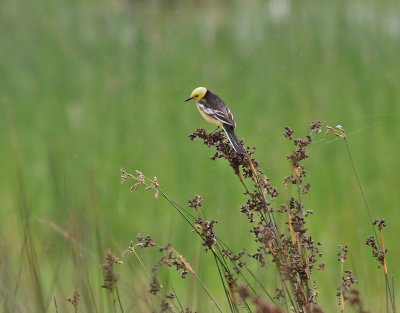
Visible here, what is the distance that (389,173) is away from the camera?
594 centimetres

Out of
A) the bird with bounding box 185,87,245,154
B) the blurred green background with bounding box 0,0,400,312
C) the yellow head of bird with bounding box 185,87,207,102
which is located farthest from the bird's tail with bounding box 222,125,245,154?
the blurred green background with bounding box 0,0,400,312

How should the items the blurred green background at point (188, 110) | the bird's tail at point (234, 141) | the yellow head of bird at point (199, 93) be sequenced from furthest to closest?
1. the blurred green background at point (188, 110)
2. the yellow head of bird at point (199, 93)
3. the bird's tail at point (234, 141)

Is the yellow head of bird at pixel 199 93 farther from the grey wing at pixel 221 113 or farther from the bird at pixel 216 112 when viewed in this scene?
the grey wing at pixel 221 113

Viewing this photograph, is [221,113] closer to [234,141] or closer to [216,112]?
[216,112]

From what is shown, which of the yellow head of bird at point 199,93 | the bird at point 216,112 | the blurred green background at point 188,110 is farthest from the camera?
the blurred green background at point 188,110

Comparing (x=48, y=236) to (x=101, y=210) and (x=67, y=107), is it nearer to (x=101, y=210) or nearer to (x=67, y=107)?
(x=101, y=210)

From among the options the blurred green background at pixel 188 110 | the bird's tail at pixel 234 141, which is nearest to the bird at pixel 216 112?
the bird's tail at pixel 234 141

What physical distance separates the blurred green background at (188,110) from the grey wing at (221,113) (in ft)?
5.18

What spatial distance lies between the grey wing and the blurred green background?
1.58m

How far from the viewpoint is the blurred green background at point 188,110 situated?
5.44 metres

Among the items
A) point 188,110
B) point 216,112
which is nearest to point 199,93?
point 216,112

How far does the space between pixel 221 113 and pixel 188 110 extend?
12.7 feet

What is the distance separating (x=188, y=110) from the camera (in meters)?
6.65

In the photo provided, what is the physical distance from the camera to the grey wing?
2.71 meters
